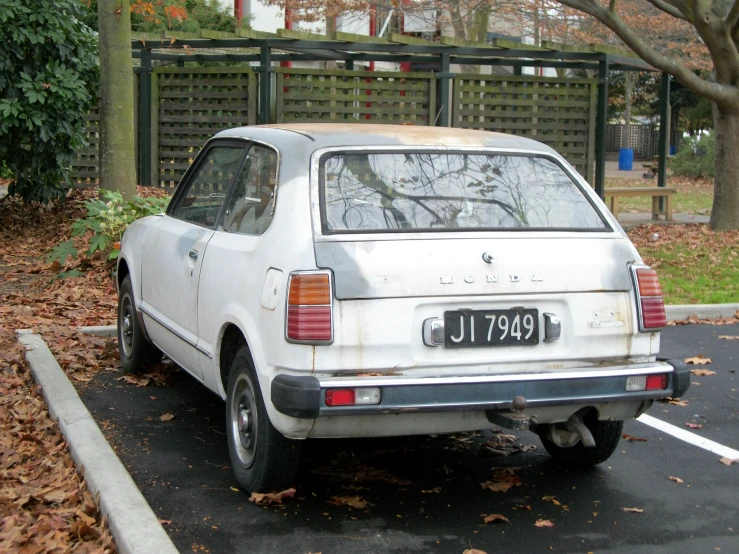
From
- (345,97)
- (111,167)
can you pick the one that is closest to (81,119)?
(111,167)

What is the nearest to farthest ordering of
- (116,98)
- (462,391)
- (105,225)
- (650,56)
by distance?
(462,391) → (105,225) → (116,98) → (650,56)

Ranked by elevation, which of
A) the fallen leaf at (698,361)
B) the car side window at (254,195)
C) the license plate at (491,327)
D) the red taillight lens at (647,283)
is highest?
the car side window at (254,195)

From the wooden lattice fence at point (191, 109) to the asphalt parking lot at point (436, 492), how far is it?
9605 millimetres

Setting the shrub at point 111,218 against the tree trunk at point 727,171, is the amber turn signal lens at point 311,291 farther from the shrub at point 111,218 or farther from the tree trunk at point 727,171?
the tree trunk at point 727,171

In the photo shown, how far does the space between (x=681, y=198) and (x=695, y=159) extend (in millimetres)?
7305

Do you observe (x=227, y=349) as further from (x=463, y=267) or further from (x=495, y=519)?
(x=495, y=519)

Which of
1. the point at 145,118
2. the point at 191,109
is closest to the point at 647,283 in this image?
the point at 191,109

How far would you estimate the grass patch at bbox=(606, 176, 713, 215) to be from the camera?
20.3m

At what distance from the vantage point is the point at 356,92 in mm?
15555

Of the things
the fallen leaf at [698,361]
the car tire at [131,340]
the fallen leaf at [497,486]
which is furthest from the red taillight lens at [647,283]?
the car tire at [131,340]

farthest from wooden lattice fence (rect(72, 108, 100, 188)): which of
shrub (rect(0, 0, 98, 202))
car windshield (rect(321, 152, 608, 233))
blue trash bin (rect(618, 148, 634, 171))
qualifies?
blue trash bin (rect(618, 148, 634, 171))

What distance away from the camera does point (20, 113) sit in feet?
39.0

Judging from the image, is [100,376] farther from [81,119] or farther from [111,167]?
[81,119]

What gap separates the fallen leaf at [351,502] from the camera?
460 centimetres
